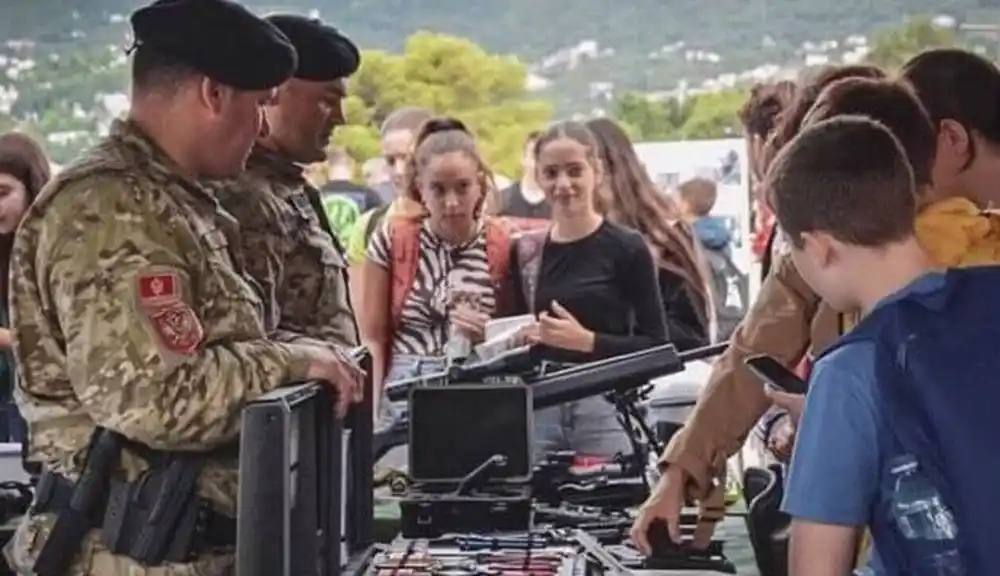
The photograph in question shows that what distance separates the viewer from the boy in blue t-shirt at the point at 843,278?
54.2 inches

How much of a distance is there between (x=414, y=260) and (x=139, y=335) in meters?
1.67

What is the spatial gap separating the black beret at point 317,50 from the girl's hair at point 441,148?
2.53ft

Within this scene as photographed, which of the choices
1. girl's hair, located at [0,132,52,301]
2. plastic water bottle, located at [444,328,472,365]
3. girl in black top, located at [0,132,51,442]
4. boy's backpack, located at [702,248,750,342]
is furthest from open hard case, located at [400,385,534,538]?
boy's backpack, located at [702,248,750,342]

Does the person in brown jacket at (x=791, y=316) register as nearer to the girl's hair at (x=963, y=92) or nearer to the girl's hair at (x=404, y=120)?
the girl's hair at (x=963, y=92)

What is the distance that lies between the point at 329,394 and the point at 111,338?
222 mm

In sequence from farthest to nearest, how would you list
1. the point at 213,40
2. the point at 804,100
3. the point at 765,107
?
the point at 765,107 < the point at 804,100 < the point at 213,40

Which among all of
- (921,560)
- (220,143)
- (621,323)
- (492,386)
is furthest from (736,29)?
(921,560)

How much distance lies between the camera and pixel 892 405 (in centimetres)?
137

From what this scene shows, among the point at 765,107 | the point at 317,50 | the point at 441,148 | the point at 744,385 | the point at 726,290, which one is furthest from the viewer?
the point at 726,290

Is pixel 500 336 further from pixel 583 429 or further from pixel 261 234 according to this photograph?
pixel 261 234

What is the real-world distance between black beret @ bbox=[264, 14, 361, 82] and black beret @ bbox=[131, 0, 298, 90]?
64 cm

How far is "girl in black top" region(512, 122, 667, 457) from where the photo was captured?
277 cm

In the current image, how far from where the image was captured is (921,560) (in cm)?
137

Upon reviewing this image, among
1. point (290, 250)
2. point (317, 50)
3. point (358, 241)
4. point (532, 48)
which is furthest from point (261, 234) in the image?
point (532, 48)
